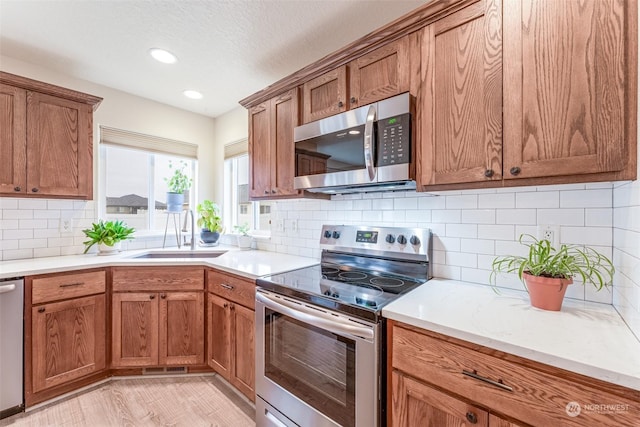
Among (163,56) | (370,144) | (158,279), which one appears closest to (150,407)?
(158,279)

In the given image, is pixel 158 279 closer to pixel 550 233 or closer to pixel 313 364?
pixel 313 364

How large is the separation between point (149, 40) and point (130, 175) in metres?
1.52

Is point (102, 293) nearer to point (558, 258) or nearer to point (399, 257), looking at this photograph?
point (399, 257)

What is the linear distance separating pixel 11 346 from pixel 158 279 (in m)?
0.86

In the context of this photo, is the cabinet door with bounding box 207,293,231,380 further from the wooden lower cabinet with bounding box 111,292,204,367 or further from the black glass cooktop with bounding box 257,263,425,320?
the black glass cooktop with bounding box 257,263,425,320

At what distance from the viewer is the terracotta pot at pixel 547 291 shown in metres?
1.07

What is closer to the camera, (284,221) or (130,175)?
(284,221)

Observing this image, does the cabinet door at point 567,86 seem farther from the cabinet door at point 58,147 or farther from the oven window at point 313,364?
the cabinet door at point 58,147

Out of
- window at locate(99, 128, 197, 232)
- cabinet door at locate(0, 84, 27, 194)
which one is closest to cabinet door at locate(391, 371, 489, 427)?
cabinet door at locate(0, 84, 27, 194)

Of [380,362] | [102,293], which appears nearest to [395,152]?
[380,362]

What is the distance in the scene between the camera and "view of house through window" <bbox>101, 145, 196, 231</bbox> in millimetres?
2750

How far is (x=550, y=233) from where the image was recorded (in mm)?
1298

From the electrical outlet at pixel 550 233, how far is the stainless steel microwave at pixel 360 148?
0.63 m

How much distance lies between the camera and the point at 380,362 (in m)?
1.14
